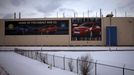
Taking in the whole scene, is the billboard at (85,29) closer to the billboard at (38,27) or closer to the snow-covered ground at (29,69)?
the billboard at (38,27)

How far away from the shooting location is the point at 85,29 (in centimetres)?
7444

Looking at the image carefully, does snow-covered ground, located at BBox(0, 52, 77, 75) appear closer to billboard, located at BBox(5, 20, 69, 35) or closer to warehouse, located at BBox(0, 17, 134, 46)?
warehouse, located at BBox(0, 17, 134, 46)

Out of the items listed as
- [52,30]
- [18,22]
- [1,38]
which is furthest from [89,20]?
[1,38]

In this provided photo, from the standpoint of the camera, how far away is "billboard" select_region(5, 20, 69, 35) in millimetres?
74188

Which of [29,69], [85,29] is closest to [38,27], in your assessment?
[85,29]

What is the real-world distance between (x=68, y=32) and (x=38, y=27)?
8.98 meters

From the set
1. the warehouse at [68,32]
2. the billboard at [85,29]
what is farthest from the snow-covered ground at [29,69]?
the billboard at [85,29]

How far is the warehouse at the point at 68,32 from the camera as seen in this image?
73062mm

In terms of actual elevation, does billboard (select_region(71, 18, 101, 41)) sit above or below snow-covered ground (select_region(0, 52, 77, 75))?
above

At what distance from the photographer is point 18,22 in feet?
250

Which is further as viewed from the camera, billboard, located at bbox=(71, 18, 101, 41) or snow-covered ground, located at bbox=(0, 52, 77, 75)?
billboard, located at bbox=(71, 18, 101, 41)

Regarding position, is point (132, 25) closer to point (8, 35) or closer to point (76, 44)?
point (76, 44)

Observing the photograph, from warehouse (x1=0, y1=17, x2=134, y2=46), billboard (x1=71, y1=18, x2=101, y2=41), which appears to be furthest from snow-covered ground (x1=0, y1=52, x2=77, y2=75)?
billboard (x1=71, y1=18, x2=101, y2=41)

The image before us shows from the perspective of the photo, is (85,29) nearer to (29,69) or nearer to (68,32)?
(68,32)
